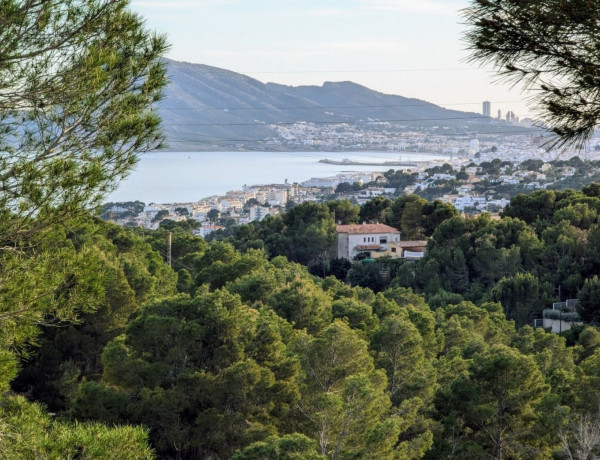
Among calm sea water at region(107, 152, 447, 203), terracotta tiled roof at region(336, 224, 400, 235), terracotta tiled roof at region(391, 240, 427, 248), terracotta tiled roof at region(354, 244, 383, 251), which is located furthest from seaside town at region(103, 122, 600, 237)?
terracotta tiled roof at region(391, 240, 427, 248)

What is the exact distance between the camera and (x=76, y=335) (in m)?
14.4

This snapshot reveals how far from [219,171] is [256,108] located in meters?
27.3

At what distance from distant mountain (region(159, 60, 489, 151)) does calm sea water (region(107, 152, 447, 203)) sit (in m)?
3.89

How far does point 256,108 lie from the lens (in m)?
142

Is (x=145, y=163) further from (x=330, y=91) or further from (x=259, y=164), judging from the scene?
(x=330, y=91)

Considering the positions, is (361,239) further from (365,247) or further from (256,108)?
(256,108)

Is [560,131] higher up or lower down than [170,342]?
higher up

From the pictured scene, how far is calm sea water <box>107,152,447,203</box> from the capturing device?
87.6m

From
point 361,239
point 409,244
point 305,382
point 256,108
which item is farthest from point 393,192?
point 256,108

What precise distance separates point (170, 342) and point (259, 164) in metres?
115

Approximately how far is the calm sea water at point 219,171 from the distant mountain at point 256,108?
3893mm

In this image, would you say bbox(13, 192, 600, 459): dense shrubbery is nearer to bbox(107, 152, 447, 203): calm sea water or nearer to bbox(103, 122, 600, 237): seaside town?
bbox(103, 122, 600, 237): seaside town

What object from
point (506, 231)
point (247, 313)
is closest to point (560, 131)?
point (247, 313)

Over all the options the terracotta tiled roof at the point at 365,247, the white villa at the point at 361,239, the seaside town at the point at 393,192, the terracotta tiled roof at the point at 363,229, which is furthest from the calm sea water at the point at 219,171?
the terracotta tiled roof at the point at 365,247
